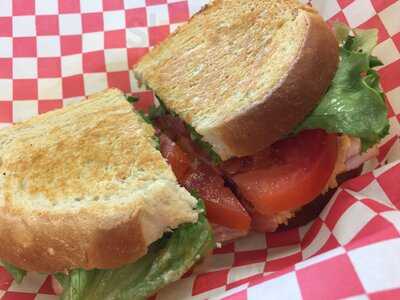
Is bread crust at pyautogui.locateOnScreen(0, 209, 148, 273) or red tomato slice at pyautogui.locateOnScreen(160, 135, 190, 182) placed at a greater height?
bread crust at pyautogui.locateOnScreen(0, 209, 148, 273)

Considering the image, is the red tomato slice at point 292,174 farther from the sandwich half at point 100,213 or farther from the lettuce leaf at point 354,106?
the sandwich half at point 100,213

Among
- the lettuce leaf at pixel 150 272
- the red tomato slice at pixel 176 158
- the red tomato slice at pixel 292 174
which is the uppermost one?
the red tomato slice at pixel 176 158

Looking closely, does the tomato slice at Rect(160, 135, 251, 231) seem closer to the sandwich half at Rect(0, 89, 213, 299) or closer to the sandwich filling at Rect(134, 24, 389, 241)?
the sandwich filling at Rect(134, 24, 389, 241)

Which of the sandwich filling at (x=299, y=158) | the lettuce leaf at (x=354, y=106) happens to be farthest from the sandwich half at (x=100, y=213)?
the lettuce leaf at (x=354, y=106)

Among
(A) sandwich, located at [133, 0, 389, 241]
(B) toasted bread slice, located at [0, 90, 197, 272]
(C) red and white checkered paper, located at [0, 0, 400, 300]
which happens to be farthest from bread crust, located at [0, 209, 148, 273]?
(A) sandwich, located at [133, 0, 389, 241]

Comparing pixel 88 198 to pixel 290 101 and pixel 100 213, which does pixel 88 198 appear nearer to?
pixel 100 213

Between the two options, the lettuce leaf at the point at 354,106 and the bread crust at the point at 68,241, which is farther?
the lettuce leaf at the point at 354,106

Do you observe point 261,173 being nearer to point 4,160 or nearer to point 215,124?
point 215,124
